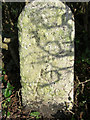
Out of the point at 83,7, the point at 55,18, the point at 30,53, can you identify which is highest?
the point at 83,7

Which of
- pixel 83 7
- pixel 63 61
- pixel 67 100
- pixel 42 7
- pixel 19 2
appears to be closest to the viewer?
pixel 42 7

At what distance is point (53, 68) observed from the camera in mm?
1880

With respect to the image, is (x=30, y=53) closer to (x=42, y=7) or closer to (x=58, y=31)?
(x=58, y=31)

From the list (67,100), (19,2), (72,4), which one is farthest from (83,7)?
(67,100)

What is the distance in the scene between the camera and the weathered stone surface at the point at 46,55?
173 centimetres

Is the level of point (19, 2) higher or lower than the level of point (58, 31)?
higher

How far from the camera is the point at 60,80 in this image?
1.90 meters

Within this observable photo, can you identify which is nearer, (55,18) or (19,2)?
(55,18)

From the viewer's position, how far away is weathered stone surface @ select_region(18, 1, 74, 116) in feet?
5.66

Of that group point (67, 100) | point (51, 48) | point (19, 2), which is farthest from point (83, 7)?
point (67, 100)

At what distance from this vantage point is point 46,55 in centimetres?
184

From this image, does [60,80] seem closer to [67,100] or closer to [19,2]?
[67,100]

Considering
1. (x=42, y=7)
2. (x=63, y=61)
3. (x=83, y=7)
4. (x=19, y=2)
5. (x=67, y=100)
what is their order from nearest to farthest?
(x=42, y=7), (x=63, y=61), (x=67, y=100), (x=83, y=7), (x=19, y=2)

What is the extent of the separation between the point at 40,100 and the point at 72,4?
2064 millimetres
